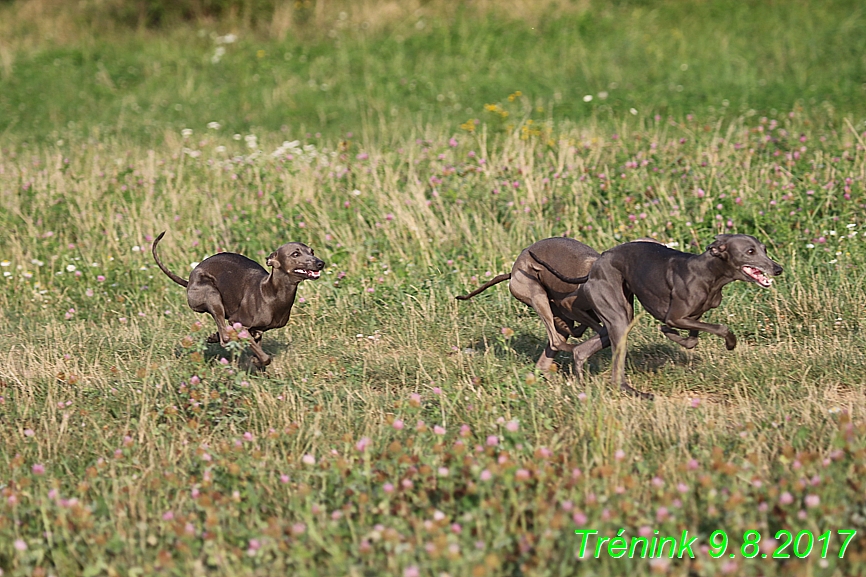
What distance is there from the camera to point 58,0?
19.9 m

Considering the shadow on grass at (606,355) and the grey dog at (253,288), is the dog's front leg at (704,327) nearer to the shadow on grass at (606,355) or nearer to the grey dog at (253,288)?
the shadow on grass at (606,355)

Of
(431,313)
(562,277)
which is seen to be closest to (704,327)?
(562,277)

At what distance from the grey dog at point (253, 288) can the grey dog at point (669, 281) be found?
159 centimetres

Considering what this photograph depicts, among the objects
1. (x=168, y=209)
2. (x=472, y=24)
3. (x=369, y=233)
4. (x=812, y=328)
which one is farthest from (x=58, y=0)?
(x=812, y=328)

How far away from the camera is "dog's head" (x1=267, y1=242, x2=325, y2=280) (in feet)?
19.7

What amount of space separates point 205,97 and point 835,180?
971 cm

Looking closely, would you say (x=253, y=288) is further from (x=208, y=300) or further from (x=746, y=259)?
(x=746, y=259)

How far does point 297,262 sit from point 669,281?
2210 millimetres

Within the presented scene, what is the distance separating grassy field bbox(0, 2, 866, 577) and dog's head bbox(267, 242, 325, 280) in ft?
2.15

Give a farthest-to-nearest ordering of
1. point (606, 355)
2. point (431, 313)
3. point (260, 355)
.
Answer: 1. point (431, 313)
2. point (606, 355)
3. point (260, 355)

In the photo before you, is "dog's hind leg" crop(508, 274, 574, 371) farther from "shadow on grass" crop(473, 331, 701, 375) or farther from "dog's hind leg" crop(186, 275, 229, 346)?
"dog's hind leg" crop(186, 275, 229, 346)

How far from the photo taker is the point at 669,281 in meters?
5.30

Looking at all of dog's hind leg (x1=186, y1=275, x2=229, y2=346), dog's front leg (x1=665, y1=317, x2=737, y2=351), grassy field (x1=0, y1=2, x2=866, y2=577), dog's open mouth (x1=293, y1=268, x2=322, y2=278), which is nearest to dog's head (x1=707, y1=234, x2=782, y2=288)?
dog's front leg (x1=665, y1=317, x2=737, y2=351)

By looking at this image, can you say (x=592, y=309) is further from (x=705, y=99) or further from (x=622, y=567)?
(x=705, y=99)
